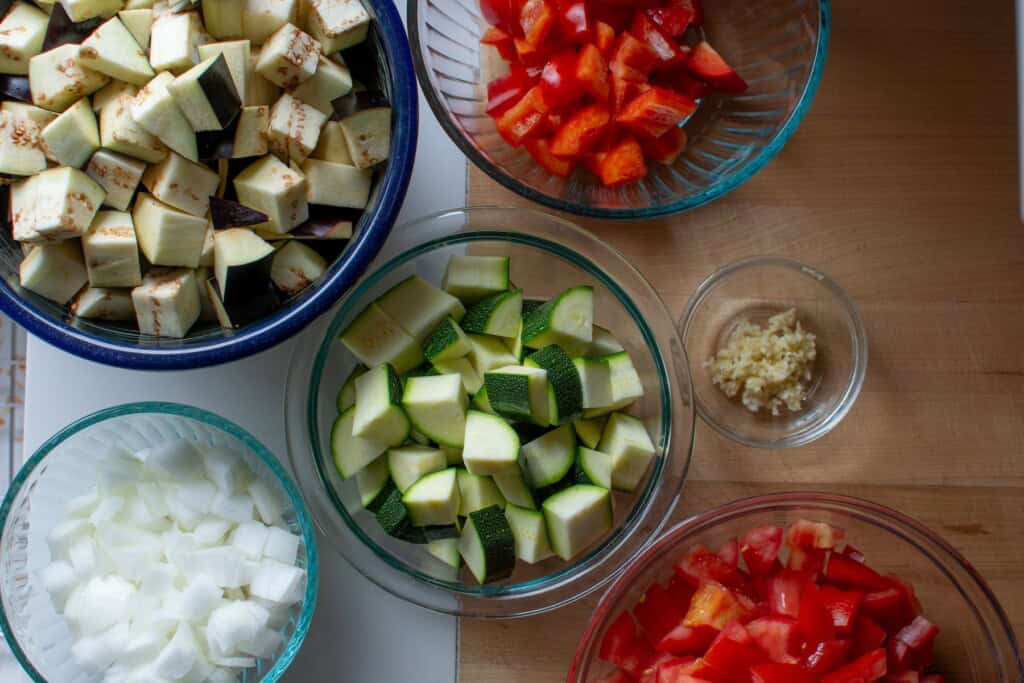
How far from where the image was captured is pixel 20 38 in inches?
53.4

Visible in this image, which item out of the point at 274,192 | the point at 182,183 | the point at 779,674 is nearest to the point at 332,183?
the point at 274,192

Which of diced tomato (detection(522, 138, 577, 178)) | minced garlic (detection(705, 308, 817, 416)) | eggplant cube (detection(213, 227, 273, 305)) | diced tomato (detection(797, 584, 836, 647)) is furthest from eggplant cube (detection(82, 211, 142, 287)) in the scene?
diced tomato (detection(797, 584, 836, 647))

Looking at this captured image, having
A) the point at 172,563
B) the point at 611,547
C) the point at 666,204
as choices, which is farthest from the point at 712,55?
the point at 172,563

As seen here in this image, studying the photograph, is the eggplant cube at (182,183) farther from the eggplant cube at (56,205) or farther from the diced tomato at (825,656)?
the diced tomato at (825,656)

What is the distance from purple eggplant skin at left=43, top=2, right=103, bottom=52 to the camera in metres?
1.35

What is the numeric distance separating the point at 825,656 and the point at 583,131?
2.99ft

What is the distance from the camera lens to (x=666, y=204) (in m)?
1.58

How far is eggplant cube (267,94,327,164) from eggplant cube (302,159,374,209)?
3 centimetres

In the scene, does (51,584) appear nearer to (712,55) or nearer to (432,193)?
(432,193)

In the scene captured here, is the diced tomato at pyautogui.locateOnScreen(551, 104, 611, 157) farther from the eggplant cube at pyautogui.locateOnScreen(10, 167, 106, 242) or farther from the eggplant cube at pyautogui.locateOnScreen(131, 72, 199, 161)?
the eggplant cube at pyautogui.locateOnScreen(10, 167, 106, 242)

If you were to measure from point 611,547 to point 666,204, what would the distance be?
0.61m

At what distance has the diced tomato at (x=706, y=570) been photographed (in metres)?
1.55

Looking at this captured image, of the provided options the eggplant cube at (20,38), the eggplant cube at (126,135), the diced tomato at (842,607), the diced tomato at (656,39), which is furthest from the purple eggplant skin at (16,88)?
the diced tomato at (842,607)

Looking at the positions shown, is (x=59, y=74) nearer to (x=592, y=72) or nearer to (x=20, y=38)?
(x=20, y=38)
